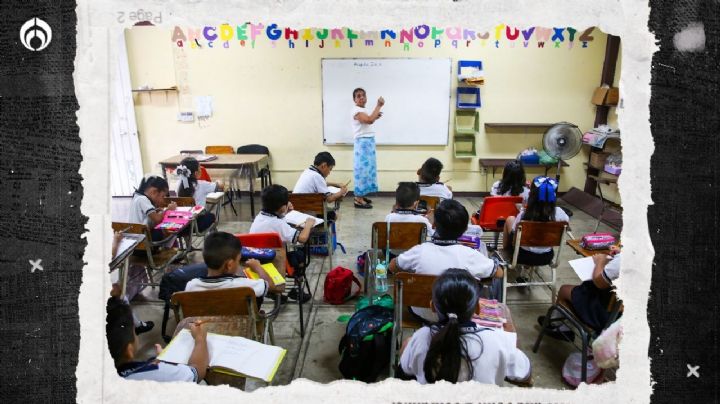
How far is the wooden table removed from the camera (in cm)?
482

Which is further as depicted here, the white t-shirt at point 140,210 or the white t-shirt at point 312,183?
the white t-shirt at point 312,183

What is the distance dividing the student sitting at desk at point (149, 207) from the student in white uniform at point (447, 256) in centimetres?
195

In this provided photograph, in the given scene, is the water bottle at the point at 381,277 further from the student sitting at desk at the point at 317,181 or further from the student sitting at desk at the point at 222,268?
the student sitting at desk at the point at 317,181

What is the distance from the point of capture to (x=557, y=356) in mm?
2305

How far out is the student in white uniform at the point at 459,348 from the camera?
3.64 feet

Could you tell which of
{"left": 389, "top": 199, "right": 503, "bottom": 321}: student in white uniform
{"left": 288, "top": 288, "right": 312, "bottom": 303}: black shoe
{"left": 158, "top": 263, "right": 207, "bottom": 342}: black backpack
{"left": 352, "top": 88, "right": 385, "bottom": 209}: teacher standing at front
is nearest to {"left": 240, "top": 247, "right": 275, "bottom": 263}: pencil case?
{"left": 158, "top": 263, "right": 207, "bottom": 342}: black backpack

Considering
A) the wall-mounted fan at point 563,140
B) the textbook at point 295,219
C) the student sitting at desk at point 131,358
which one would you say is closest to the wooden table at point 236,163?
the textbook at point 295,219

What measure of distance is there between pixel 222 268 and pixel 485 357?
1.16 m

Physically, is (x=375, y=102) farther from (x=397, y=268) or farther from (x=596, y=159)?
(x=397, y=268)

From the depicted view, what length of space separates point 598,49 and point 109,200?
6.25 m

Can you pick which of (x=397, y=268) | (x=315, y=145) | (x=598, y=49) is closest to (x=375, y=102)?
(x=315, y=145)

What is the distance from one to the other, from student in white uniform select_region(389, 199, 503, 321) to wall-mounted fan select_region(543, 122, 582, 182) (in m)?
3.31

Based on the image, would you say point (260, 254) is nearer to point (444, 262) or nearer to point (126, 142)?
point (444, 262)

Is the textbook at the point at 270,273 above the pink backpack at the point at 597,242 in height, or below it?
below
